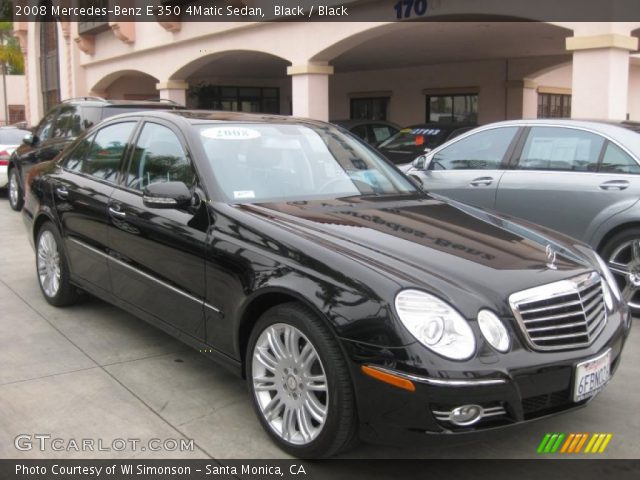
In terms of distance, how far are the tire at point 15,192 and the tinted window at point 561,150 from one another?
835cm

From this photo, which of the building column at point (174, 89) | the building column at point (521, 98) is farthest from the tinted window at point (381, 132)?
the building column at point (174, 89)

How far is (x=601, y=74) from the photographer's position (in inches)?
339

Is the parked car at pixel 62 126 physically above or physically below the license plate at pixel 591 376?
above

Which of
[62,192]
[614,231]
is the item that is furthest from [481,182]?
[62,192]

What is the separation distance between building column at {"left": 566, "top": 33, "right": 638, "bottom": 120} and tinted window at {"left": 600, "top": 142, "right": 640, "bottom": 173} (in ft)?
10.8

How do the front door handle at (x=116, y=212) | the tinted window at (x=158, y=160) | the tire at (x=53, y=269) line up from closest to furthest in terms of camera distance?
the tinted window at (x=158, y=160) → the front door handle at (x=116, y=212) → the tire at (x=53, y=269)

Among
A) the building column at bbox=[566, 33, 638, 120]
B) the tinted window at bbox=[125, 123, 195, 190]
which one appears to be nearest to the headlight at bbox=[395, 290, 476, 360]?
the tinted window at bbox=[125, 123, 195, 190]

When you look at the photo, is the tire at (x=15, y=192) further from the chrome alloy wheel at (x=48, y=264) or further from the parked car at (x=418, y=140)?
the parked car at (x=418, y=140)

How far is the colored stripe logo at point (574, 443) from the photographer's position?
10.7 feet

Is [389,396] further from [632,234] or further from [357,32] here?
[357,32]

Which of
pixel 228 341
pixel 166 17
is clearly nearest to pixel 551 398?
pixel 228 341

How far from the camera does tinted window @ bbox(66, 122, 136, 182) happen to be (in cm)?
475

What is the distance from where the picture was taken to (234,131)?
13.7 feet

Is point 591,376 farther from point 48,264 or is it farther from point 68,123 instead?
point 68,123
